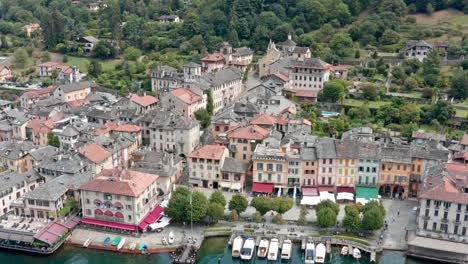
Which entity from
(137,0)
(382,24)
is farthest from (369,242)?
(137,0)

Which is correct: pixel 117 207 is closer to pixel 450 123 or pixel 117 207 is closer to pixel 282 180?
pixel 282 180

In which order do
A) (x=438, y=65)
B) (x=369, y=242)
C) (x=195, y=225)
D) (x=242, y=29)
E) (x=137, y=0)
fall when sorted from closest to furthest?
1. (x=369, y=242)
2. (x=195, y=225)
3. (x=438, y=65)
4. (x=242, y=29)
5. (x=137, y=0)

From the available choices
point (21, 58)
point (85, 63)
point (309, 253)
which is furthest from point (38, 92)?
point (309, 253)

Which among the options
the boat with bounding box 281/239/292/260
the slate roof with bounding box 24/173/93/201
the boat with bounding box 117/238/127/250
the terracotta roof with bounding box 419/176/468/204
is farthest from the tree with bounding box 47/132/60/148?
the terracotta roof with bounding box 419/176/468/204

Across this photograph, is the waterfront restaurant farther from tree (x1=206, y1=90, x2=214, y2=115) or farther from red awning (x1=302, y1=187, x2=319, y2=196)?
tree (x1=206, y1=90, x2=214, y2=115)

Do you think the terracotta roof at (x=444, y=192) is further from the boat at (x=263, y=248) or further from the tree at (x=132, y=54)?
the tree at (x=132, y=54)

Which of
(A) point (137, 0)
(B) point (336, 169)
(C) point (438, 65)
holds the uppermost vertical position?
(A) point (137, 0)
